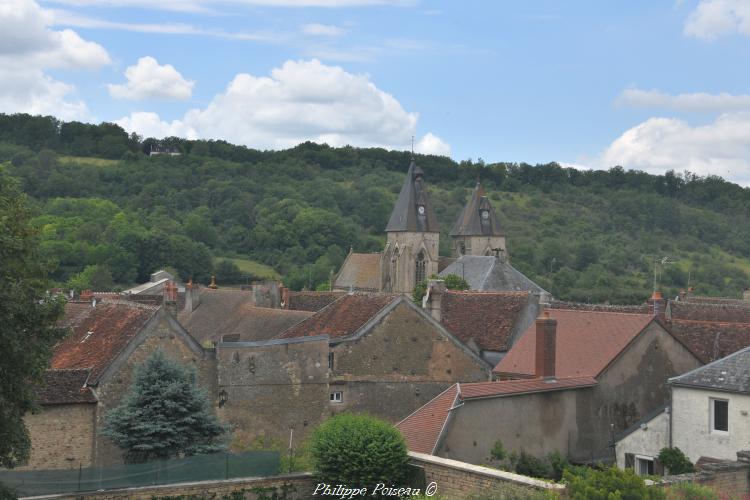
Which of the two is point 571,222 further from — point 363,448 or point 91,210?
point 363,448

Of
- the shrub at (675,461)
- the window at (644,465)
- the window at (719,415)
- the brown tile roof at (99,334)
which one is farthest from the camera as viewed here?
the window at (644,465)

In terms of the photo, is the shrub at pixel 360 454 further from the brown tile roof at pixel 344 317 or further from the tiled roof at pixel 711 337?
the tiled roof at pixel 711 337

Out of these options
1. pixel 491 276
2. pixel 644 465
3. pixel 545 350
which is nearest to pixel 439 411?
pixel 545 350

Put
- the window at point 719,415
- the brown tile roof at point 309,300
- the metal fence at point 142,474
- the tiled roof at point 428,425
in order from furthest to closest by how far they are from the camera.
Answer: the brown tile roof at point 309,300, the window at point 719,415, the tiled roof at point 428,425, the metal fence at point 142,474

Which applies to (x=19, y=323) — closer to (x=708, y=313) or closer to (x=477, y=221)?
(x=708, y=313)

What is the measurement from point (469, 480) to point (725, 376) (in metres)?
9.79

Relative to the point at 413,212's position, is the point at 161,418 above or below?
below

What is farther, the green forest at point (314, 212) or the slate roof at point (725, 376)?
the green forest at point (314, 212)

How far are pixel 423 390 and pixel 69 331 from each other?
13.2 metres


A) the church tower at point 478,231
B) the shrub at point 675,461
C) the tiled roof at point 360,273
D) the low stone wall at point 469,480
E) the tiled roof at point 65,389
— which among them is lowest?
the shrub at point 675,461

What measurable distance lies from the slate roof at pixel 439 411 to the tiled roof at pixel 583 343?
11.5 feet

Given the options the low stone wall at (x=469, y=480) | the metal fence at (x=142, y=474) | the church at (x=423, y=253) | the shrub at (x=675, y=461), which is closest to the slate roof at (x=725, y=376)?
the shrub at (x=675, y=461)

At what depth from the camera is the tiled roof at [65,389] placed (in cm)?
2223

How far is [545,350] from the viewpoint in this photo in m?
25.6
